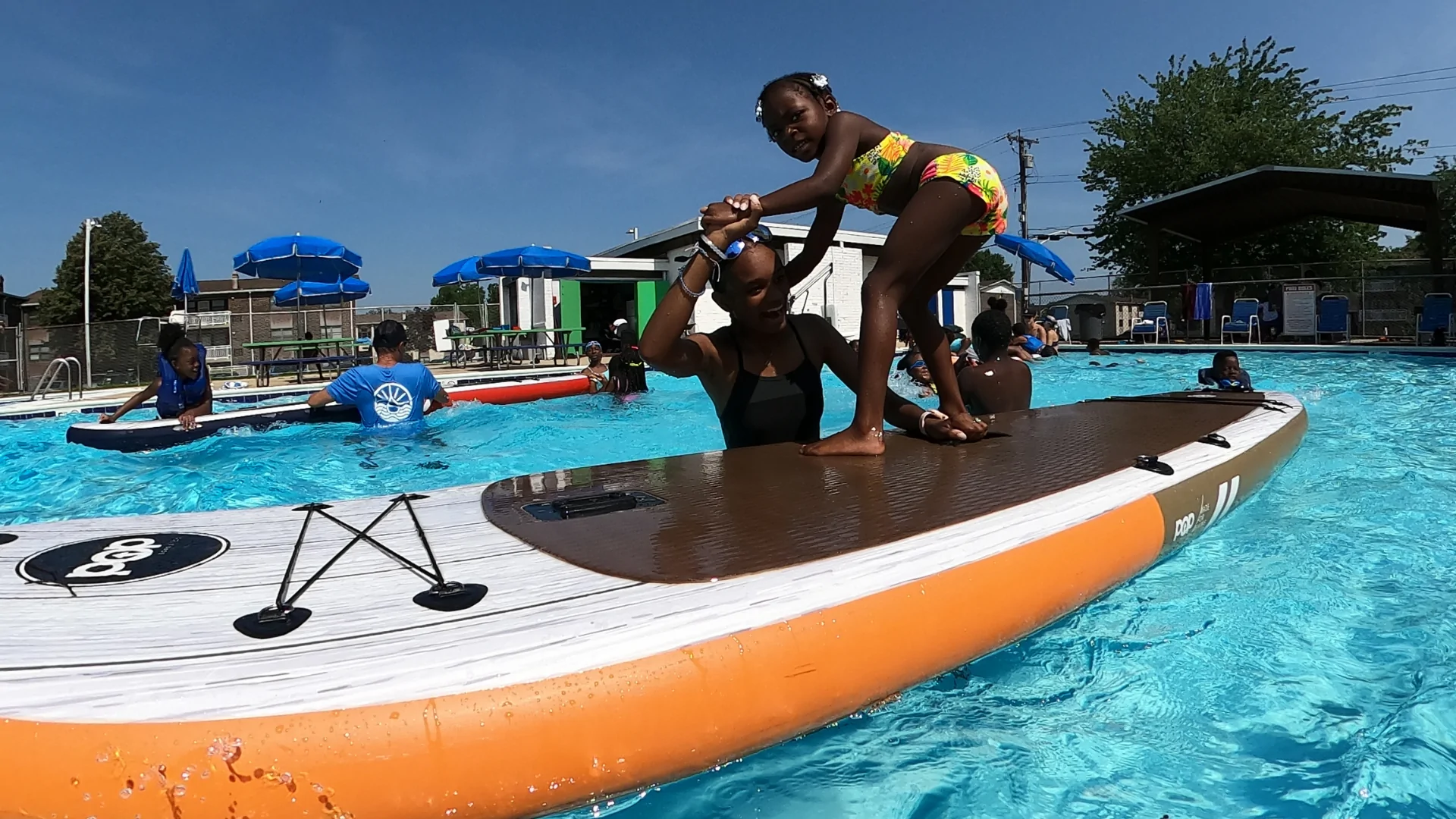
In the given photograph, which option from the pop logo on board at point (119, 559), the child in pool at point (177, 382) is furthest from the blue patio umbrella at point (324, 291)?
the pop logo on board at point (119, 559)

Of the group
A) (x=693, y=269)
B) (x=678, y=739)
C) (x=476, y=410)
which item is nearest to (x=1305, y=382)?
(x=476, y=410)

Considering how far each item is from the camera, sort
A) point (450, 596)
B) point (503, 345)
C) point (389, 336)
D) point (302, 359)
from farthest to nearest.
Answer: point (503, 345)
point (302, 359)
point (389, 336)
point (450, 596)

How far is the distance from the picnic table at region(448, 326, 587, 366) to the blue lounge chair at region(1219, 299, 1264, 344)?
546 inches

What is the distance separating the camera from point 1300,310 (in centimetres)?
1666

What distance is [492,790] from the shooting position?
129cm

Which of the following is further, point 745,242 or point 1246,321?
point 1246,321

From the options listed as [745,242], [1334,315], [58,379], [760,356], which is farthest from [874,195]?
[1334,315]

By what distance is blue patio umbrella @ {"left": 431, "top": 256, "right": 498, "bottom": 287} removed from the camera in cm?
1757

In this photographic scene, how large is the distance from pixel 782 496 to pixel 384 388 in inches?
209

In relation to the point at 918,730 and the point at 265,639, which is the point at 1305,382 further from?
the point at 265,639

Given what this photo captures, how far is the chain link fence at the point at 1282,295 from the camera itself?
1634 cm

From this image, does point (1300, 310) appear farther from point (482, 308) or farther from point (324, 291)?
point (324, 291)

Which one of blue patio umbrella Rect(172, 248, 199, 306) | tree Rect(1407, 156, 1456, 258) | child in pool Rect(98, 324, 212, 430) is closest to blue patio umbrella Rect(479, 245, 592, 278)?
blue patio umbrella Rect(172, 248, 199, 306)

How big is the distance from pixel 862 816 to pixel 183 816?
3.76ft
